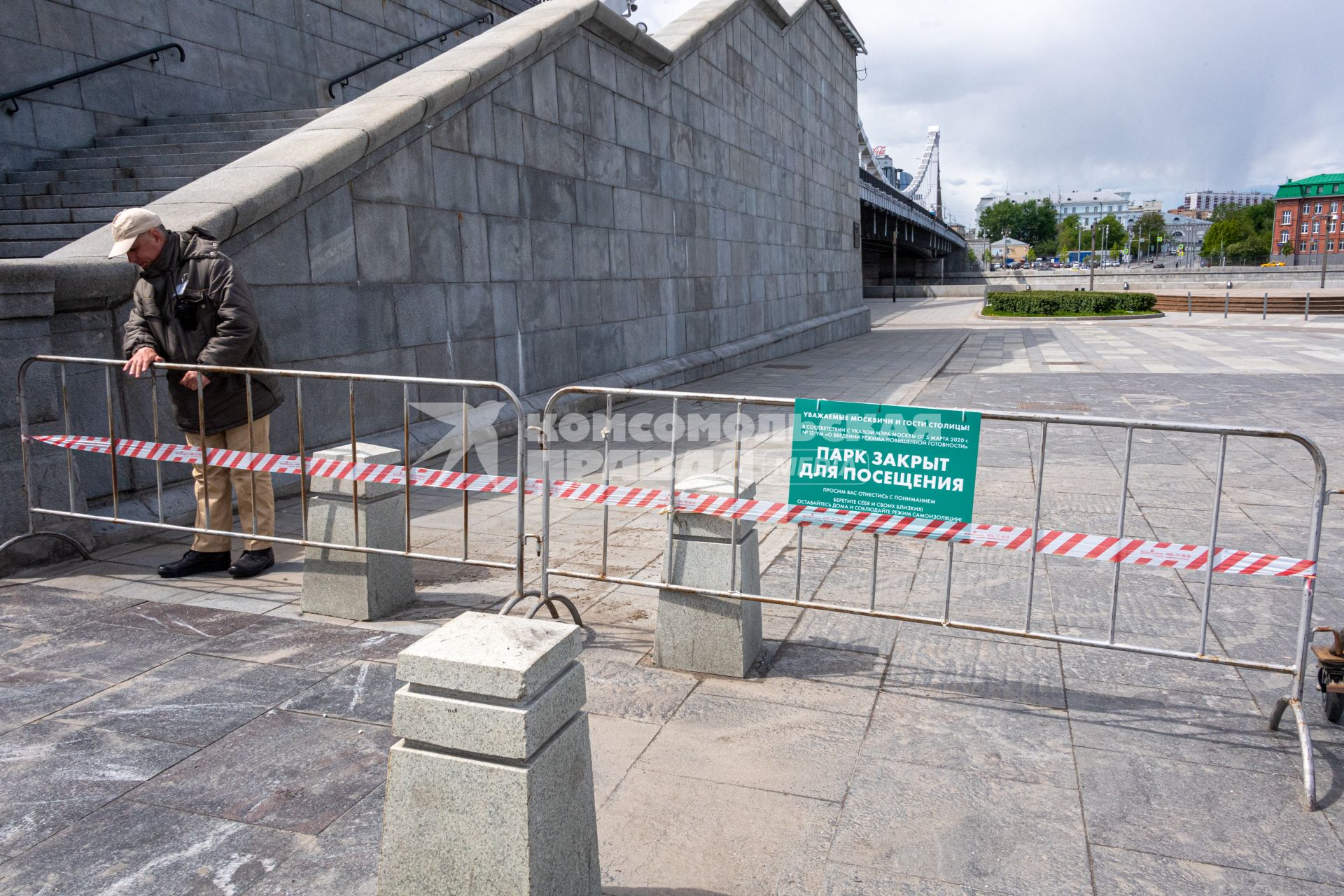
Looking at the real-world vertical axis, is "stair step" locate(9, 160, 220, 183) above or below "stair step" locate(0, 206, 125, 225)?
above

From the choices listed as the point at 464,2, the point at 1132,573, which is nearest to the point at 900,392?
the point at 1132,573

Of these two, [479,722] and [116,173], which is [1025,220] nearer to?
[116,173]

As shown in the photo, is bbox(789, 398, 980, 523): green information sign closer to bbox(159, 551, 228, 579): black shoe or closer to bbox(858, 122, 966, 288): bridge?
bbox(159, 551, 228, 579): black shoe

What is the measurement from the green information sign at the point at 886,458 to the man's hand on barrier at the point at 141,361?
12.3 feet

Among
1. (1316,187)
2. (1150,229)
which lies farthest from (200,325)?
(1150,229)

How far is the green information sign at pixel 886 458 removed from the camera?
425 cm

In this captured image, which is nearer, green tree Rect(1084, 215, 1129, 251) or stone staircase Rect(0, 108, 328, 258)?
stone staircase Rect(0, 108, 328, 258)

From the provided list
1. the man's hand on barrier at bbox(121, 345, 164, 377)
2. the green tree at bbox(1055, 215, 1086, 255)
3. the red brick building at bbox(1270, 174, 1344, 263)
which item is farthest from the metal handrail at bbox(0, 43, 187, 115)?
the green tree at bbox(1055, 215, 1086, 255)

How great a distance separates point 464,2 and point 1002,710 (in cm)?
1675

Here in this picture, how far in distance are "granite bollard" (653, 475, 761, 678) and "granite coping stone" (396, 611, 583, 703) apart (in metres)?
1.90

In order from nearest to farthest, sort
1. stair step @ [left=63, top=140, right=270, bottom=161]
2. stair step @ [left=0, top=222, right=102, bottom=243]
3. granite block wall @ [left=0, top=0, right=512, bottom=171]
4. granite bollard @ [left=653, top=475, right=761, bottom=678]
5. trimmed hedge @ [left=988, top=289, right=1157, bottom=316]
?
1. granite bollard @ [left=653, top=475, right=761, bottom=678]
2. stair step @ [left=0, top=222, right=102, bottom=243]
3. stair step @ [left=63, top=140, right=270, bottom=161]
4. granite block wall @ [left=0, top=0, right=512, bottom=171]
5. trimmed hedge @ [left=988, top=289, right=1157, bottom=316]

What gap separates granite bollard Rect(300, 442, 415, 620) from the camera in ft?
16.8

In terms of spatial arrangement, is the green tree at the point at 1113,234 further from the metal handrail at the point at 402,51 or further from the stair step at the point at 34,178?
the stair step at the point at 34,178

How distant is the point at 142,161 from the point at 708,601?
859 cm
